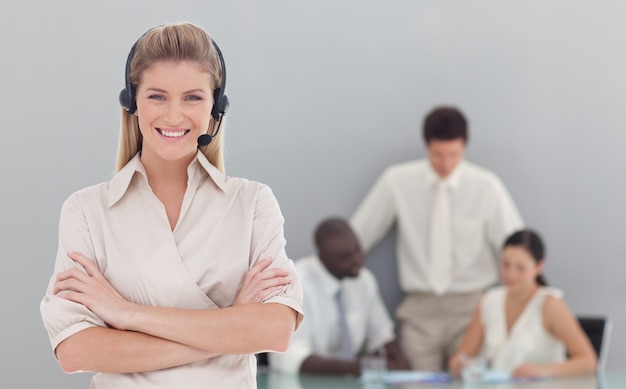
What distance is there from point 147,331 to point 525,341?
3.27 metres

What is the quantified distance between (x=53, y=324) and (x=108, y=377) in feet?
0.43

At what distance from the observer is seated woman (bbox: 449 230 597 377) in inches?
189

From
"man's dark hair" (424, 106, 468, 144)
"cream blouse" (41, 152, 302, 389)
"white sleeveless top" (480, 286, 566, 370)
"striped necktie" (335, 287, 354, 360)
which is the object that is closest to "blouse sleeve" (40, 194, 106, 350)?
"cream blouse" (41, 152, 302, 389)

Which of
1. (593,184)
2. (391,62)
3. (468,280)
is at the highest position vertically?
(391,62)

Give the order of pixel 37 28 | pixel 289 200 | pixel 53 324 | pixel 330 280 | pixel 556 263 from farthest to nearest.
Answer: pixel 556 263 < pixel 289 200 < pixel 330 280 < pixel 37 28 < pixel 53 324

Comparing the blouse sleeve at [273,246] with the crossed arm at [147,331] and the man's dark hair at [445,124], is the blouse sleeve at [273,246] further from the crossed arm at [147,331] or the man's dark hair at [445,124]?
the man's dark hair at [445,124]

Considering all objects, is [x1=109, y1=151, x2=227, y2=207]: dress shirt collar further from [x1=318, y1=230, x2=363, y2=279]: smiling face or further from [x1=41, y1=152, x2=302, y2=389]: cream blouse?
[x1=318, y1=230, x2=363, y2=279]: smiling face

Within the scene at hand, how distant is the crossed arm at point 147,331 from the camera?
5.99 feet

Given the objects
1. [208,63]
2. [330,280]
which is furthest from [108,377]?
[330,280]

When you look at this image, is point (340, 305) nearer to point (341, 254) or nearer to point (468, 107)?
point (341, 254)

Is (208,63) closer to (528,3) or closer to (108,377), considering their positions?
(108,377)

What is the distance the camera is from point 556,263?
618 cm

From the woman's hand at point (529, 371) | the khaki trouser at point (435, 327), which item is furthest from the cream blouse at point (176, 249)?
the khaki trouser at point (435, 327)

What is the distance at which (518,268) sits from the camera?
200 inches
